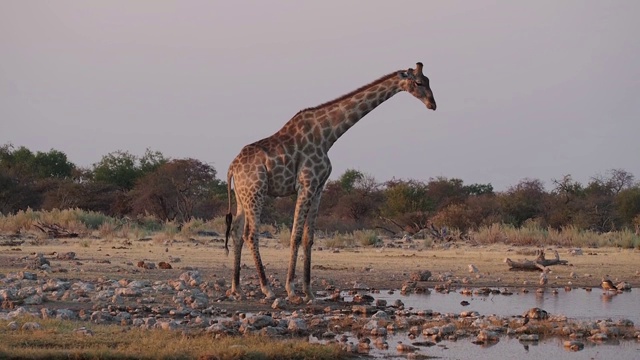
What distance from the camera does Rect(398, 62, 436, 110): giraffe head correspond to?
1252 cm

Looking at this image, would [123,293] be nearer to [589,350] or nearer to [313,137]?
[313,137]

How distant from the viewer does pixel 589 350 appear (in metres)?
8.96

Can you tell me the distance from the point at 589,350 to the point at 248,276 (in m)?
7.69

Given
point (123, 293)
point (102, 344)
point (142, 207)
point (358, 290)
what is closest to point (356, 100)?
point (358, 290)

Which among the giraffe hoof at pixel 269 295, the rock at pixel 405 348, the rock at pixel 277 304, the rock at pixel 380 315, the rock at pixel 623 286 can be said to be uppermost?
the rock at pixel 623 286

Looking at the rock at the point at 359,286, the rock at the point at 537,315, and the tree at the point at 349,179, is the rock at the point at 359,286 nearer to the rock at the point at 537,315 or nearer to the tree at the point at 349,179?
the rock at the point at 537,315

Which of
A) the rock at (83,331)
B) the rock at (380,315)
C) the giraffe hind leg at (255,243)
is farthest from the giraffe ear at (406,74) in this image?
the rock at (83,331)

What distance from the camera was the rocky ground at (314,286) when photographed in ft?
31.7

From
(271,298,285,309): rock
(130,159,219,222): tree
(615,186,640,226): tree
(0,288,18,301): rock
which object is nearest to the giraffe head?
(271,298,285,309): rock

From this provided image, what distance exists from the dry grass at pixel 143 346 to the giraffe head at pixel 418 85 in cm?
495

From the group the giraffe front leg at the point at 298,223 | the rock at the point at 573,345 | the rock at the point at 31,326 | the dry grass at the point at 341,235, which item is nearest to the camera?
the rock at the point at 31,326

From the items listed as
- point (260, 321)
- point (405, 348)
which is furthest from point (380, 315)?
point (405, 348)

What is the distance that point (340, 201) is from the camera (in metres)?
44.4

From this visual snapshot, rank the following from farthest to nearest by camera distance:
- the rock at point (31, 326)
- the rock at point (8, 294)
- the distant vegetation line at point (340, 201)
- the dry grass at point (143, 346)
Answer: the distant vegetation line at point (340, 201) < the rock at point (8, 294) < the rock at point (31, 326) < the dry grass at point (143, 346)
